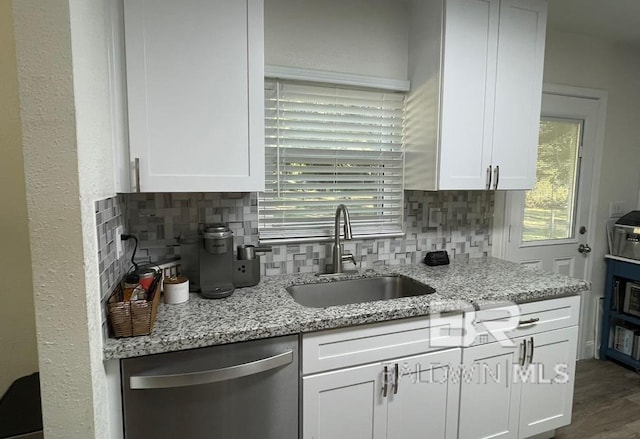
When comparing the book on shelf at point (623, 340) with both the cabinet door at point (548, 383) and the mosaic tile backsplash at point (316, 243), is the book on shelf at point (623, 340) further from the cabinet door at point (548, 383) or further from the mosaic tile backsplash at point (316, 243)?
the mosaic tile backsplash at point (316, 243)

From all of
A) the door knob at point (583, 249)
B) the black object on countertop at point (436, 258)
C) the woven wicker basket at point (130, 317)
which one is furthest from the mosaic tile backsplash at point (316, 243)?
the door knob at point (583, 249)

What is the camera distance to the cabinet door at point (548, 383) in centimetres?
183

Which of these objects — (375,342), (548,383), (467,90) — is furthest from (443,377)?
(467,90)

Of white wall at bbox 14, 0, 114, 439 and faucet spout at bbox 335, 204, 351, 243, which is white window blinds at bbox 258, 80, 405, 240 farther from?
white wall at bbox 14, 0, 114, 439

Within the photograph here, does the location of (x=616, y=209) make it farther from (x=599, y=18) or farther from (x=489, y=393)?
(x=489, y=393)

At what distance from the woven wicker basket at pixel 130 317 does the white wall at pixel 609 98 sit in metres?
2.83

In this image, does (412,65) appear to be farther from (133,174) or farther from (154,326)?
(154,326)

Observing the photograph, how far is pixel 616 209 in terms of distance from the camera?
290 centimetres


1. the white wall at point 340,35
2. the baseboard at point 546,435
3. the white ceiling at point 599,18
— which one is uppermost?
the white ceiling at point 599,18

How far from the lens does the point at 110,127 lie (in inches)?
51.2

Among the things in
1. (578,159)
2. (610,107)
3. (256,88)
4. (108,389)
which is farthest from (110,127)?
(610,107)

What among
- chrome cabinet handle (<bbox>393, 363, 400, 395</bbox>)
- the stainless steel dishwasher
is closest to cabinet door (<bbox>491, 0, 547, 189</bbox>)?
chrome cabinet handle (<bbox>393, 363, 400, 395</bbox>)

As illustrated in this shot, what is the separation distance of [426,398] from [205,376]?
0.98m

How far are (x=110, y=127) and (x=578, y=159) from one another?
3028mm
